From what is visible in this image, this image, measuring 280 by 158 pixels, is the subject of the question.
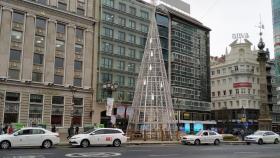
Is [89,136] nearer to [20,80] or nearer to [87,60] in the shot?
[20,80]

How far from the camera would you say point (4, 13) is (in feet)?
162

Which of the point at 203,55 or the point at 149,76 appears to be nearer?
the point at 149,76

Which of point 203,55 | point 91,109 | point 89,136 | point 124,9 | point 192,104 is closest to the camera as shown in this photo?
point 89,136

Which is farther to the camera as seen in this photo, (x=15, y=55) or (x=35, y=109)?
(x=35, y=109)

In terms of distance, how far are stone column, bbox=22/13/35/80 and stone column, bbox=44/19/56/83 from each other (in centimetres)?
251

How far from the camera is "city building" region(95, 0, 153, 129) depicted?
60.8 m

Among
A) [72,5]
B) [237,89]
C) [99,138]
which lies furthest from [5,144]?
[237,89]

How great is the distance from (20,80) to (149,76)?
21726 millimetres

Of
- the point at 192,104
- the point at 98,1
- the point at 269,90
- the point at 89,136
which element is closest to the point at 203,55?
the point at 192,104

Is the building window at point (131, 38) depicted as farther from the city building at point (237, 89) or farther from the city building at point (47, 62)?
the city building at point (237, 89)

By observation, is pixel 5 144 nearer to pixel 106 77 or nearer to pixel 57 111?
pixel 57 111

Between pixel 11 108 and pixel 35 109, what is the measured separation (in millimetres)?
3537

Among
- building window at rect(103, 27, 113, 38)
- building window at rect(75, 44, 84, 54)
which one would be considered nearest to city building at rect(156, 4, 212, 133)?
building window at rect(103, 27, 113, 38)

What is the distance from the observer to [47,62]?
5328 centimetres
